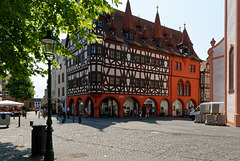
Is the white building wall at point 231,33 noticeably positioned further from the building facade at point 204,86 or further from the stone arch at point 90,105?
the building facade at point 204,86

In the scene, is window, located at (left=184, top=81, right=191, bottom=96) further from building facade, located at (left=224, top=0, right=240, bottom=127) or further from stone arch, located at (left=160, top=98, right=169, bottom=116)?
building facade, located at (left=224, top=0, right=240, bottom=127)

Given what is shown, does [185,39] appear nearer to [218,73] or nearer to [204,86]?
[204,86]

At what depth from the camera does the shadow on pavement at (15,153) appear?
273 inches

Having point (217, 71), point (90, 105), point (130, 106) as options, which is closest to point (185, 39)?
point (217, 71)

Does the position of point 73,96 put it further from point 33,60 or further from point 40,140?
point 40,140

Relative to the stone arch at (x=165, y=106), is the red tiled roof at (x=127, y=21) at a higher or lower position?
higher

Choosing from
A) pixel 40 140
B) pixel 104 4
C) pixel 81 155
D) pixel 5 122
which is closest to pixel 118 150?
pixel 81 155

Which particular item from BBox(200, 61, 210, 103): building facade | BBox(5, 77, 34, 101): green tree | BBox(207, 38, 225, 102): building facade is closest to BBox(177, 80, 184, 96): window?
BBox(200, 61, 210, 103): building facade

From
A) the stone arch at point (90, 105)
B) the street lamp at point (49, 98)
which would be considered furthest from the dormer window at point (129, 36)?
the street lamp at point (49, 98)

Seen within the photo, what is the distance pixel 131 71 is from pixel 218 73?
12.5 meters

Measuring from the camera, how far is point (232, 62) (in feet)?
69.2

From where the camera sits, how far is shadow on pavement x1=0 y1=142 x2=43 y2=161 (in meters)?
6.95

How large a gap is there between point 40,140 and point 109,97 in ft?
80.6

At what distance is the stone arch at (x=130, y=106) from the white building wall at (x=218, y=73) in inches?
451
